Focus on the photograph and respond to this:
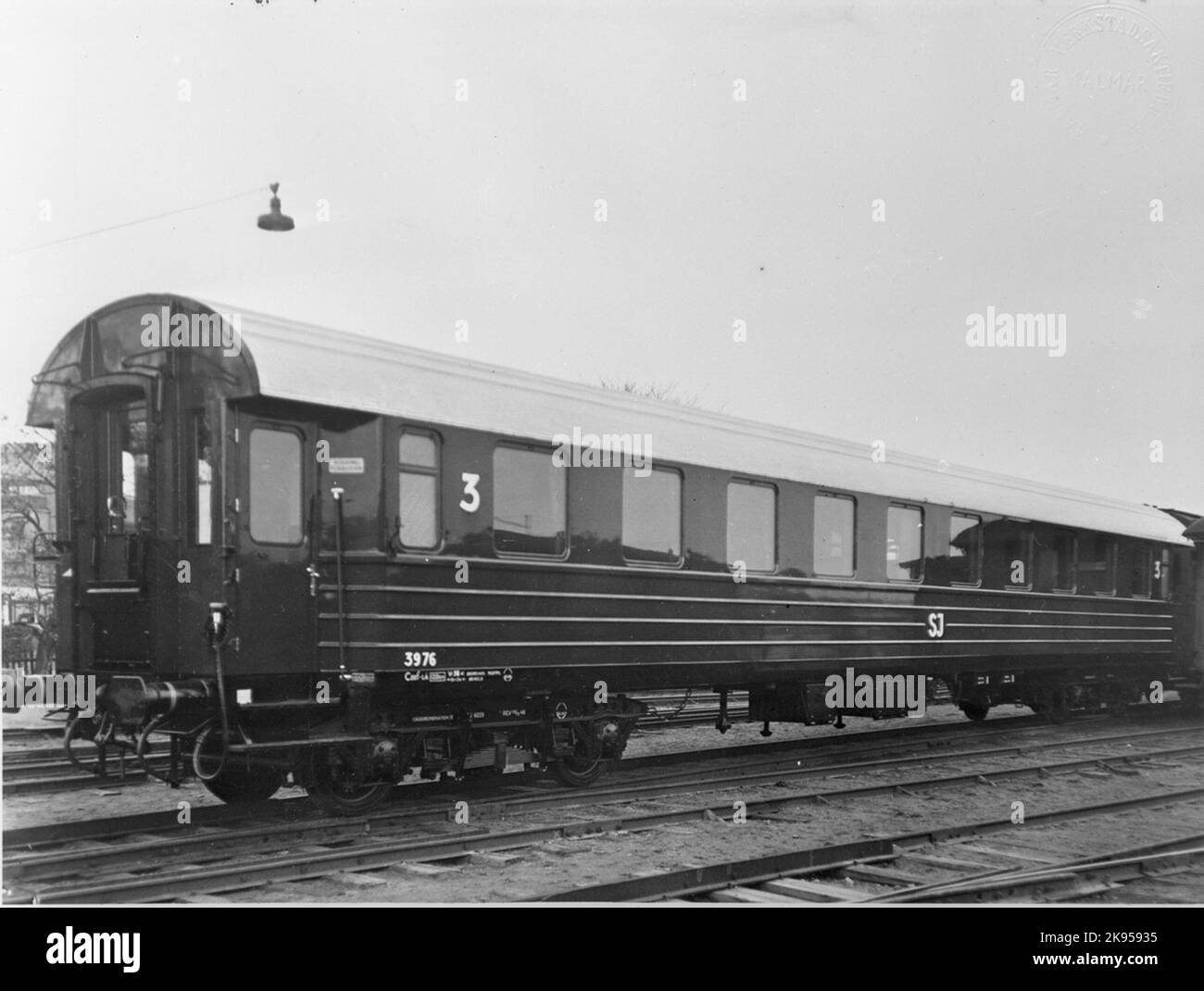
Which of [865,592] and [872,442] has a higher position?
[872,442]

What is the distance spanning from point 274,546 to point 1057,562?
1246 cm

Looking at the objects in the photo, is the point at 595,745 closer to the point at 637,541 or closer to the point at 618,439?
the point at 637,541

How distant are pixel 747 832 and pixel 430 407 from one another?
4.35 m

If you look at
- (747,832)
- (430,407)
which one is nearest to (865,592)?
(747,832)

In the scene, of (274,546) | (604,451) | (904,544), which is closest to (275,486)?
(274,546)

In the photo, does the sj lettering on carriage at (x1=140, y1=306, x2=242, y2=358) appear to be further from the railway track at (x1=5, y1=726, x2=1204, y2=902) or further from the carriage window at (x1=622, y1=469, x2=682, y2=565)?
the carriage window at (x1=622, y1=469, x2=682, y2=565)

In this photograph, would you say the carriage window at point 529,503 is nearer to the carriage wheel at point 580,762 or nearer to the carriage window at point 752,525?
the carriage wheel at point 580,762

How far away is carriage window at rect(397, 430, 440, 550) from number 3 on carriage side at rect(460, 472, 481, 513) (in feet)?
0.87

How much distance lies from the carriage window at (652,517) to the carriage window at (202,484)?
3.94 meters

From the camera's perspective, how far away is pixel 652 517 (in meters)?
11.1

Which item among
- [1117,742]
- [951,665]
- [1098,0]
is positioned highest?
[1098,0]

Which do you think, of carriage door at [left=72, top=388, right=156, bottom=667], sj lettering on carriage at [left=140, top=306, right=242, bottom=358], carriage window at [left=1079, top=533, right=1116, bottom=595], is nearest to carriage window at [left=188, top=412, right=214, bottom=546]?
carriage door at [left=72, top=388, right=156, bottom=667]

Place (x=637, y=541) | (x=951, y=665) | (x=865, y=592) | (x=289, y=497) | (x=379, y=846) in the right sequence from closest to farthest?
(x=379, y=846) < (x=289, y=497) < (x=637, y=541) < (x=865, y=592) < (x=951, y=665)

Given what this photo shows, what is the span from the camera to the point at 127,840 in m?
8.39
